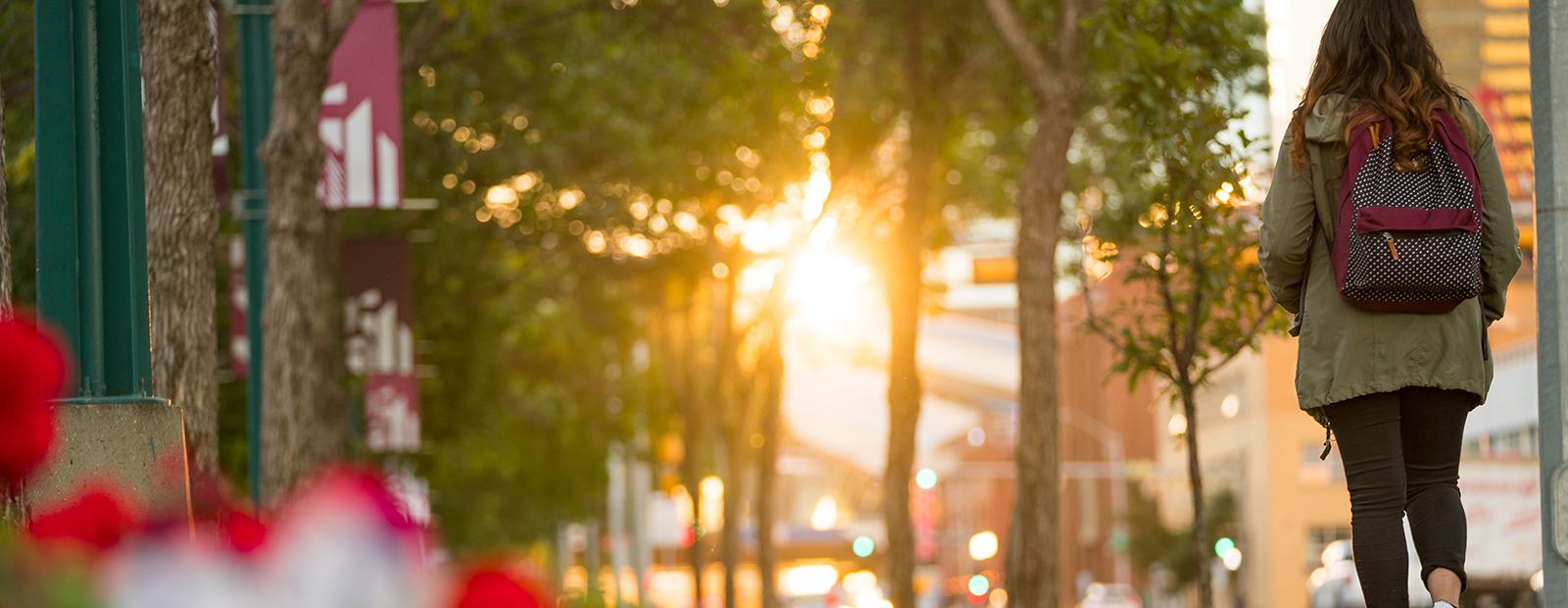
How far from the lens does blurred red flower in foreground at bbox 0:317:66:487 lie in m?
1.25

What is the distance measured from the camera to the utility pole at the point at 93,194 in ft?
15.3

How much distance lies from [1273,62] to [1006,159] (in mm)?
6559

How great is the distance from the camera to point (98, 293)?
186 inches

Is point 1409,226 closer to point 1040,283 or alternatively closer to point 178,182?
point 178,182

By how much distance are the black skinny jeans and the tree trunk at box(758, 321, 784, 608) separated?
1907 cm

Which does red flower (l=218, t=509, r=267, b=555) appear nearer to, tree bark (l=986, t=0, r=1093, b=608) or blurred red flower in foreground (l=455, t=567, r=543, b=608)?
blurred red flower in foreground (l=455, t=567, r=543, b=608)

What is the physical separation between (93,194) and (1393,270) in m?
3.26

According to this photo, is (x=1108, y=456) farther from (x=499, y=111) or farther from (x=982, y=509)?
(x=499, y=111)

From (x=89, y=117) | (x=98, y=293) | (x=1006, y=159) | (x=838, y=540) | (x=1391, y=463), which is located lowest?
(x=838, y=540)

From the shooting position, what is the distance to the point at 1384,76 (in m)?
4.00

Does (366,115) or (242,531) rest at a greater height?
(366,115)

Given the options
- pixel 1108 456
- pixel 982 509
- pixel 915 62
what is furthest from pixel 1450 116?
pixel 982 509

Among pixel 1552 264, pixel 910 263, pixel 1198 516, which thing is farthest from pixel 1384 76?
pixel 910 263

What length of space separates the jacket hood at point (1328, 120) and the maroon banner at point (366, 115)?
698 cm
